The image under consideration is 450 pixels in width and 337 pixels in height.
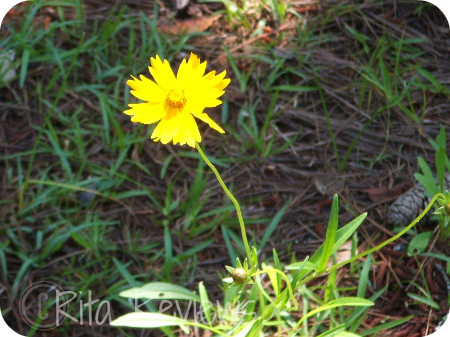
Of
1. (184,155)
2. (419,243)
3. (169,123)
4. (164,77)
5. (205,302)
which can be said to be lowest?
(205,302)

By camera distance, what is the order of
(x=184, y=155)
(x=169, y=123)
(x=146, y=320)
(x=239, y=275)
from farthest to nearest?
(x=184, y=155) < (x=146, y=320) < (x=169, y=123) < (x=239, y=275)

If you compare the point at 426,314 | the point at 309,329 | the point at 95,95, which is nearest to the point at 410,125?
the point at 426,314

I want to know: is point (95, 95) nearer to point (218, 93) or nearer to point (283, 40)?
point (283, 40)

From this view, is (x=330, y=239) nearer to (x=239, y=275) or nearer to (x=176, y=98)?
(x=239, y=275)

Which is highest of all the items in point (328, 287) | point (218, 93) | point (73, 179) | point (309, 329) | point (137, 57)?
point (218, 93)

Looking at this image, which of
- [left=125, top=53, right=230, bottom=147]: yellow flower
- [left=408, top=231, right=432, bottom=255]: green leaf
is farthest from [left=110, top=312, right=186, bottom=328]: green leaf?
[left=408, top=231, right=432, bottom=255]: green leaf

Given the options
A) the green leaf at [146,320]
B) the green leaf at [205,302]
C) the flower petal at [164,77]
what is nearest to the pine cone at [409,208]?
the green leaf at [205,302]

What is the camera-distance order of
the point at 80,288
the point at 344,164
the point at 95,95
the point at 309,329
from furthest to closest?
the point at 95,95 < the point at 344,164 < the point at 80,288 < the point at 309,329

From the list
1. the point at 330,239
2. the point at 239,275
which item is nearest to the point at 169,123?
the point at 239,275
